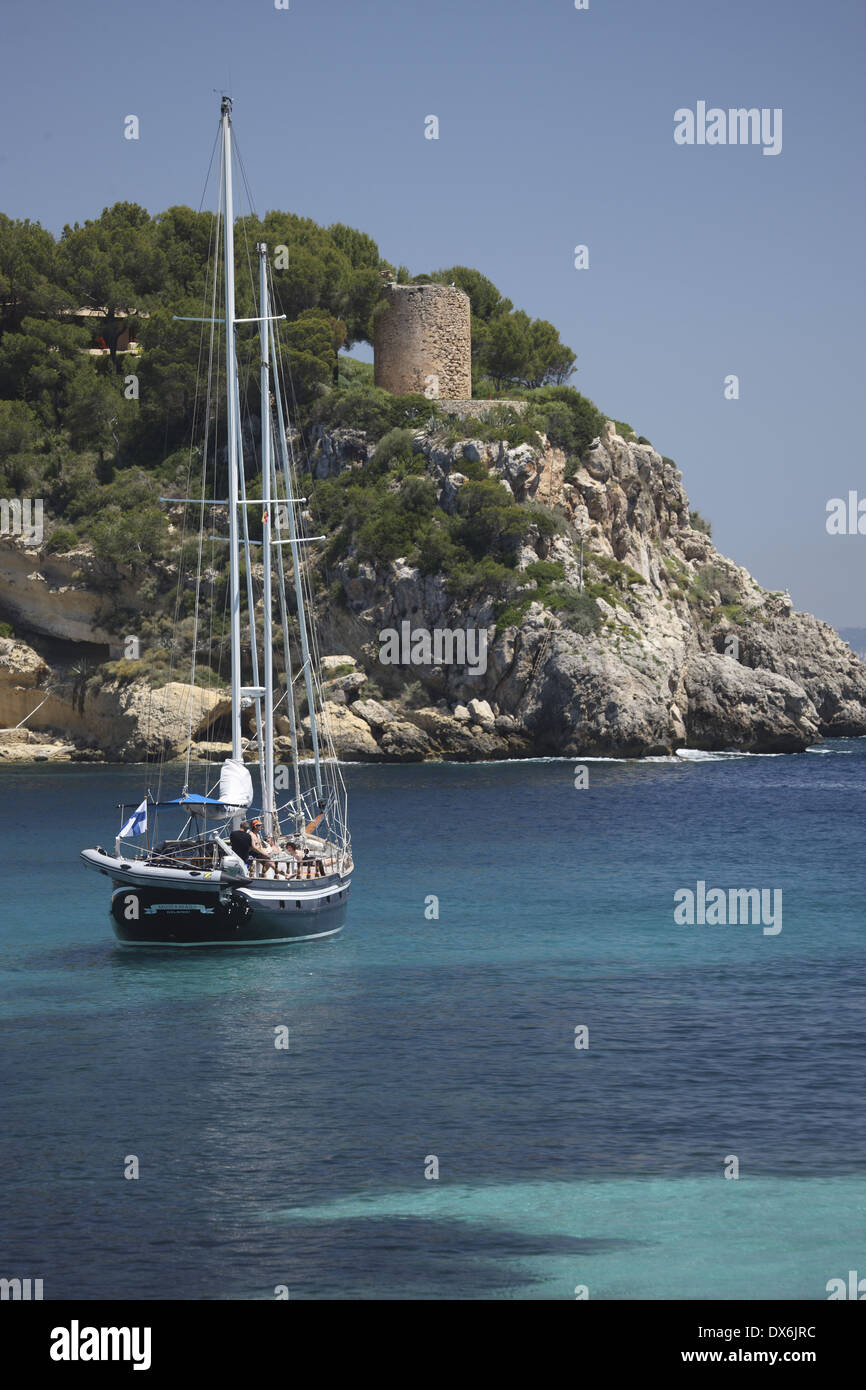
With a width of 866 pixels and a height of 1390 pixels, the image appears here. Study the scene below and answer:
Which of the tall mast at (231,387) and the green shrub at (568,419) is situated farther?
the green shrub at (568,419)

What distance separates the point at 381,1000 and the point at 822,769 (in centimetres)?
4189

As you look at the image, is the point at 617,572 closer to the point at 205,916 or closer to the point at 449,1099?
the point at 205,916

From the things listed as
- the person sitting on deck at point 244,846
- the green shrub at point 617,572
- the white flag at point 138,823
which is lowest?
the person sitting on deck at point 244,846

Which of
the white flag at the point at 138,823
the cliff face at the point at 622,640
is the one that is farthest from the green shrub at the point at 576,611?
the white flag at the point at 138,823

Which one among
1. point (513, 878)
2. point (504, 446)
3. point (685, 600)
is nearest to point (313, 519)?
point (504, 446)

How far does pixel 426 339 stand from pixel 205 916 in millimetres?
53366

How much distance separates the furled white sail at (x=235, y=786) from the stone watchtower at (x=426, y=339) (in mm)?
50738

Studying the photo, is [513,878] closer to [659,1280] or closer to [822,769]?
[659,1280]

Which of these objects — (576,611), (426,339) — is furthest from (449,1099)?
(426,339)

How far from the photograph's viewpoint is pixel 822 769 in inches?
2384

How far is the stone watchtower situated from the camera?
73.3 meters

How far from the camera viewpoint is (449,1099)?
1711 centimetres

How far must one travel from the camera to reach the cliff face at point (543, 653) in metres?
60.5

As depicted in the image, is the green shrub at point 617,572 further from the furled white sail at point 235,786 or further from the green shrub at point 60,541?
the furled white sail at point 235,786
